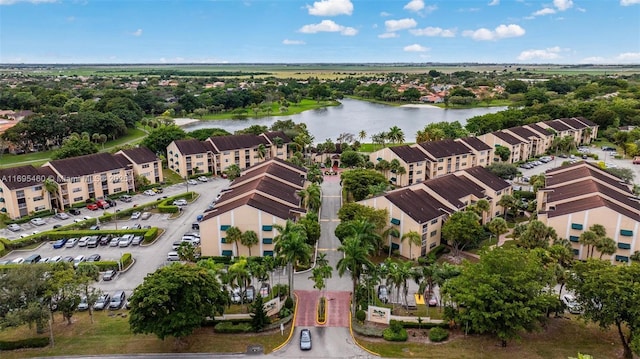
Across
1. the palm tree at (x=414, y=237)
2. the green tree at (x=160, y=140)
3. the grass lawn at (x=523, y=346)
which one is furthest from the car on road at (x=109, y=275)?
the green tree at (x=160, y=140)

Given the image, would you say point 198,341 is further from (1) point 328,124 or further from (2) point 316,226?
(1) point 328,124

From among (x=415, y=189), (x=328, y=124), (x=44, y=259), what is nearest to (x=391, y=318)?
(x=415, y=189)

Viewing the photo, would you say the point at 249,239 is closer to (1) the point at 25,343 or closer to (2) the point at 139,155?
(1) the point at 25,343

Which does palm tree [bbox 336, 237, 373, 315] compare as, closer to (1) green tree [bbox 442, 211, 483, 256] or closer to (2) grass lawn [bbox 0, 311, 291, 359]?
(2) grass lawn [bbox 0, 311, 291, 359]

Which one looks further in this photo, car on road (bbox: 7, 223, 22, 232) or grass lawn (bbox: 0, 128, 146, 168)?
grass lawn (bbox: 0, 128, 146, 168)

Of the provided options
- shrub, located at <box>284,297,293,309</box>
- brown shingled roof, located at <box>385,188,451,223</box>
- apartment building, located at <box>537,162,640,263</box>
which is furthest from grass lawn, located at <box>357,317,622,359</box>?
brown shingled roof, located at <box>385,188,451,223</box>

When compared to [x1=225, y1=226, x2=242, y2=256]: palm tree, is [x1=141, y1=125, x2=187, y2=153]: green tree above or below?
above

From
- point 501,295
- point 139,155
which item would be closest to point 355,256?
point 501,295
